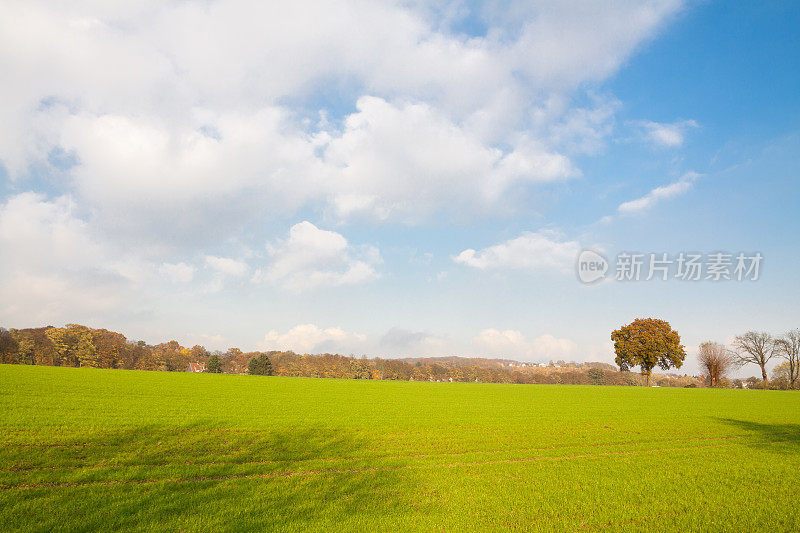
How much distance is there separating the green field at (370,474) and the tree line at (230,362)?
94.4 meters

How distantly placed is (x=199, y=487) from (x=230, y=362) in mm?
162117

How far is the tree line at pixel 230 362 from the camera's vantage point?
340 ft

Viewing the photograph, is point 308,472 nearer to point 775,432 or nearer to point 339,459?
point 339,459

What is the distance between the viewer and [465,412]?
1187 inches

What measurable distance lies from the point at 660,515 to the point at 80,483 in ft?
50.2

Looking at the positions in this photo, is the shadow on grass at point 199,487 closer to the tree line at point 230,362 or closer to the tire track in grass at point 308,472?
the tire track in grass at point 308,472

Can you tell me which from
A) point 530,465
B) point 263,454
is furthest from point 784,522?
point 263,454

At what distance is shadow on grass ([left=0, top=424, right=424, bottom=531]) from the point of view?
8586 millimetres

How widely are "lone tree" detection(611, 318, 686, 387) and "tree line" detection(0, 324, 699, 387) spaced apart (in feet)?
62.4

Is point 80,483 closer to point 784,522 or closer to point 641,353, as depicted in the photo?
point 784,522

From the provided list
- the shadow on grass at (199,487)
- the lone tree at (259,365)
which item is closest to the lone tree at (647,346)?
the shadow on grass at (199,487)

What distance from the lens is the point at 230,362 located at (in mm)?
156750

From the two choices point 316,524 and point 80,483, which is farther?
point 80,483

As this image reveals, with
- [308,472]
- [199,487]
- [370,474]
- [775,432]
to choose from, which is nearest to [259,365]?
[308,472]
